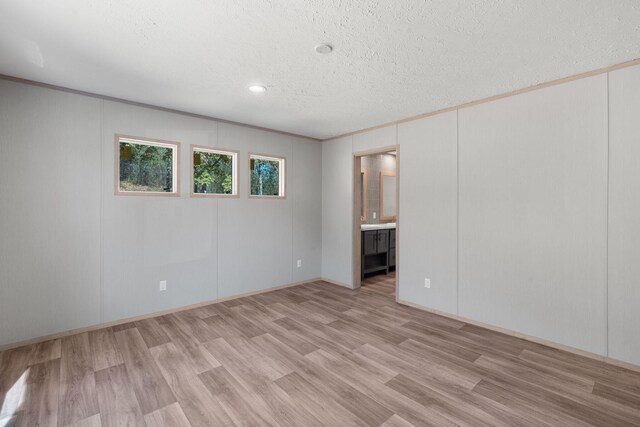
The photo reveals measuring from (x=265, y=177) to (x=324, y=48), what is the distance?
270 centimetres

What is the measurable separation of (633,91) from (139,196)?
4899 mm

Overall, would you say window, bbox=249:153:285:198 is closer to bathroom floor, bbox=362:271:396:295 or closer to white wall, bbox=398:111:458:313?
white wall, bbox=398:111:458:313

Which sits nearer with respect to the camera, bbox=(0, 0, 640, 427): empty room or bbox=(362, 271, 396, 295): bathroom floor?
bbox=(0, 0, 640, 427): empty room

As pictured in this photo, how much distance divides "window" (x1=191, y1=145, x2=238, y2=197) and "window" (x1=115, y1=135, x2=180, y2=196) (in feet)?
0.81

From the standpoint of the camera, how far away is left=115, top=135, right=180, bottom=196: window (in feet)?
11.1

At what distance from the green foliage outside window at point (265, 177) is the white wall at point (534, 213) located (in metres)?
2.01

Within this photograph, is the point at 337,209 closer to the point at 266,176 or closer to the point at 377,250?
the point at 377,250

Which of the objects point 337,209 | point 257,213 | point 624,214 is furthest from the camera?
point 337,209

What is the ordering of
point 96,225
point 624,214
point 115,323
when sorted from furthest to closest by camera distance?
point 115,323 < point 96,225 < point 624,214

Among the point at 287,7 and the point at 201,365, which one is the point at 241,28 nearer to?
the point at 287,7

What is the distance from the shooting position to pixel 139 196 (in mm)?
3457

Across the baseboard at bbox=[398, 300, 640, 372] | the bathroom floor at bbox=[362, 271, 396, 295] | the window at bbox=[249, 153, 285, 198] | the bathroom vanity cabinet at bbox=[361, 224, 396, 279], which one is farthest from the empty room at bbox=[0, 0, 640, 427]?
the bathroom vanity cabinet at bbox=[361, 224, 396, 279]

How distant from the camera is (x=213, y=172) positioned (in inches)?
161

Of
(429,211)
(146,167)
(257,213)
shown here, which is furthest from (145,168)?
(429,211)
